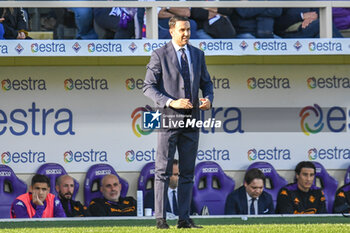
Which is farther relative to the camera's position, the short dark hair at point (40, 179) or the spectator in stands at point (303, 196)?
the spectator in stands at point (303, 196)

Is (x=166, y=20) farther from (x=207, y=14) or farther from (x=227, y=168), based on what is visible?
(x=227, y=168)

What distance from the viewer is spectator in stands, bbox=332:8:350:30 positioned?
1297 centimetres

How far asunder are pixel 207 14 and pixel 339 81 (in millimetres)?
2267

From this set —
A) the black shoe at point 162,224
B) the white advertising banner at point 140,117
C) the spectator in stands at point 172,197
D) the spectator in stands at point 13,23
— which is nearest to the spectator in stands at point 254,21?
the white advertising banner at point 140,117

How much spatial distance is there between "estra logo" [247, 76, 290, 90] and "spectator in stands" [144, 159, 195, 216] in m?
1.71

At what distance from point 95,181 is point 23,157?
1107 millimetres

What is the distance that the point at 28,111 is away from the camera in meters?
12.5

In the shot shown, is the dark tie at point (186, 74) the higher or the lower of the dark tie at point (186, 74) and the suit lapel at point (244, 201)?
the higher

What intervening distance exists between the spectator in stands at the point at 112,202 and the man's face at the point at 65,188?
34 centimetres

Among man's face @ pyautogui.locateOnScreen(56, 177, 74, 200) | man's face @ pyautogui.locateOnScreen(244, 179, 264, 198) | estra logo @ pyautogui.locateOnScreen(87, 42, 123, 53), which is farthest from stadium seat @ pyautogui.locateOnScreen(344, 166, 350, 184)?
man's face @ pyautogui.locateOnScreen(56, 177, 74, 200)

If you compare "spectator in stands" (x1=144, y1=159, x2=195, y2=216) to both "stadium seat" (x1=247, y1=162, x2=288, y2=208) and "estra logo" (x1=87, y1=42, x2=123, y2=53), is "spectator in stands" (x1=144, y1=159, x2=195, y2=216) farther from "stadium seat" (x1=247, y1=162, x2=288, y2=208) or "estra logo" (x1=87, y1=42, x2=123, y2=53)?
"estra logo" (x1=87, y1=42, x2=123, y2=53)

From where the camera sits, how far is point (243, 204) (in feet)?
40.4

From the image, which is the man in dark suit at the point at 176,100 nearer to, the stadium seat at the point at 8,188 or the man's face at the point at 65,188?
the man's face at the point at 65,188

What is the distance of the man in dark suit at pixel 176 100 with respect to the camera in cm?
735
